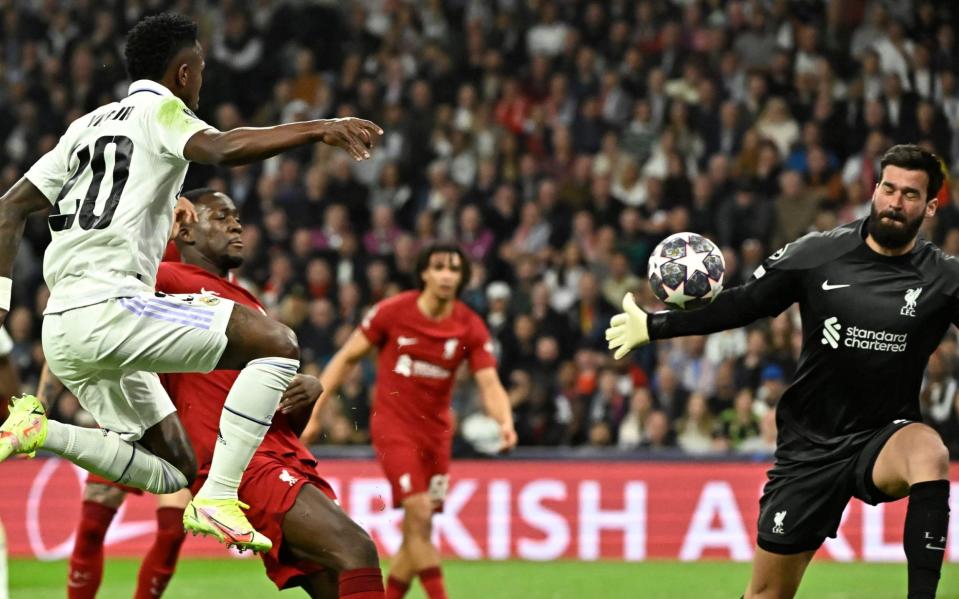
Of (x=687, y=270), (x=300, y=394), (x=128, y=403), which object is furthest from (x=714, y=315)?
(x=128, y=403)

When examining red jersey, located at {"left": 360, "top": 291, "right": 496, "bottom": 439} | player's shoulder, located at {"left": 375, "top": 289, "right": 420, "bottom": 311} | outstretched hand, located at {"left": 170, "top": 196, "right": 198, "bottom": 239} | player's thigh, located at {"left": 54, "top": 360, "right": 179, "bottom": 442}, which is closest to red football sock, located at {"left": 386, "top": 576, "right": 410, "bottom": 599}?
red jersey, located at {"left": 360, "top": 291, "right": 496, "bottom": 439}

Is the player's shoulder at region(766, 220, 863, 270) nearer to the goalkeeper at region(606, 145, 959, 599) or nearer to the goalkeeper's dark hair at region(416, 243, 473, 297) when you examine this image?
the goalkeeper at region(606, 145, 959, 599)

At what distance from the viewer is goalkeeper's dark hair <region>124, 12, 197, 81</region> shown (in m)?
6.24

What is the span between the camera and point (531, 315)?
15.0m

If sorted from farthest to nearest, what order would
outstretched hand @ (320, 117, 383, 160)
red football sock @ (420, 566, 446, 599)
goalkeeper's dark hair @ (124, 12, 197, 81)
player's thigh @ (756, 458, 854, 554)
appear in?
red football sock @ (420, 566, 446, 599)
player's thigh @ (756, 458, 854, 554)
goalkeeper's dark hair @ (124, 12, 197, 81)
outstretched hand @ (320, 117, 383, 160)

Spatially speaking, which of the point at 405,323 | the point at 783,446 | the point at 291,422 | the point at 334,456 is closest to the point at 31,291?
the point at 334,456

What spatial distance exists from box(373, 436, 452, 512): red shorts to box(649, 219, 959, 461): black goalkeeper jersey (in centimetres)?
324

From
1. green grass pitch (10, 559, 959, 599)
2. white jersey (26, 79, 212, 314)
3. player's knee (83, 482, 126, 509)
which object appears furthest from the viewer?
green grass pitch (10, 559, 959, 599)

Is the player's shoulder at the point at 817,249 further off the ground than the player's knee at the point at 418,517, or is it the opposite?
the player's shoulder at the point at 817,249

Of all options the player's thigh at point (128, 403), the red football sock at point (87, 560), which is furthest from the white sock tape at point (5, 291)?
the red football sock at point (87, 560)

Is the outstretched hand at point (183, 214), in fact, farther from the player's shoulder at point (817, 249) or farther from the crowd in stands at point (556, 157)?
the crowd in stands at point (556, 157)

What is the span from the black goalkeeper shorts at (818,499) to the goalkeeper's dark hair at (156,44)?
3253 millimetres

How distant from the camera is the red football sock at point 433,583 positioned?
30.1 ft

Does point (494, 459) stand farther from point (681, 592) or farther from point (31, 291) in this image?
point (31, 291)
